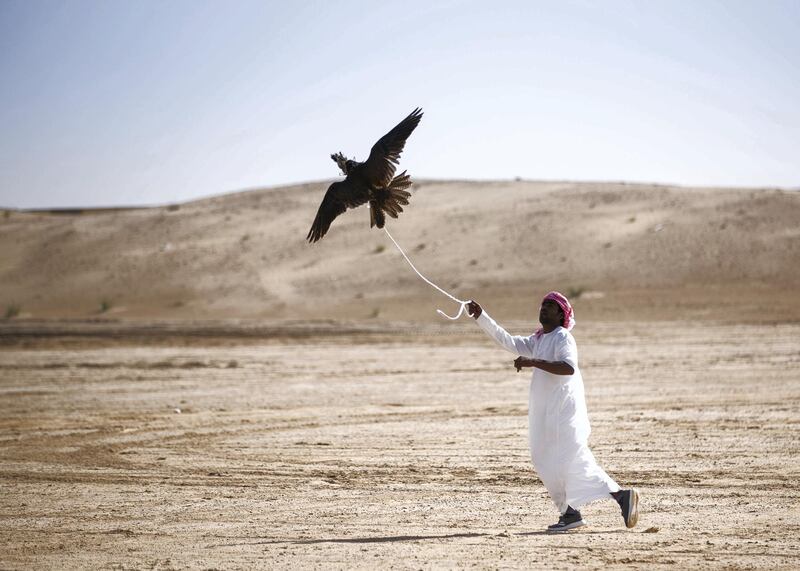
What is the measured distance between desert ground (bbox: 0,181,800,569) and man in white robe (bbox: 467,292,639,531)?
346mm

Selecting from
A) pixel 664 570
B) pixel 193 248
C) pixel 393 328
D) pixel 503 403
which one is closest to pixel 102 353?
pixel 393 328

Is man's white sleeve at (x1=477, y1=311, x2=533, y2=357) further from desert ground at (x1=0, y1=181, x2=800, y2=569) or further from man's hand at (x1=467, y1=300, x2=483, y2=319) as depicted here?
desert ground at (x1=0, y1=181, x2=800, y2=569)

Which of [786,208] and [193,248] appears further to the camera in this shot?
[193,248]

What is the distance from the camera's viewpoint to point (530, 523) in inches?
322

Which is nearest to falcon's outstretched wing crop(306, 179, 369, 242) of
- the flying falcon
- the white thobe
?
the flying falcon

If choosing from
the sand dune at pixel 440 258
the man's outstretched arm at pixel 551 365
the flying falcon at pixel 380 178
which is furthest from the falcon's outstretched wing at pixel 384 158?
the sand dune at pixel 440 258

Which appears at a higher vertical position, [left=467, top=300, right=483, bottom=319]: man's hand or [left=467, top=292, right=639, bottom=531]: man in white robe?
[left=467, top=300, right=483, bottom=319]: man's hand

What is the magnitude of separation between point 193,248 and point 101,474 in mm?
42007

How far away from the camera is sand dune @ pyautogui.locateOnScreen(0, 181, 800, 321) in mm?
38062

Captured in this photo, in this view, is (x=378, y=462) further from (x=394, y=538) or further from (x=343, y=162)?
(x=343, y=162)

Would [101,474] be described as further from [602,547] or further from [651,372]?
[651,372]

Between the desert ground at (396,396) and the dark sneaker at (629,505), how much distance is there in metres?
0.19

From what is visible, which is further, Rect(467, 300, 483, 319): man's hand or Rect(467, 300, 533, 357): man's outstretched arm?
Rect(467, 300, 533, 357): man's outstretched arm

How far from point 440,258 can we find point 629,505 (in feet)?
127
